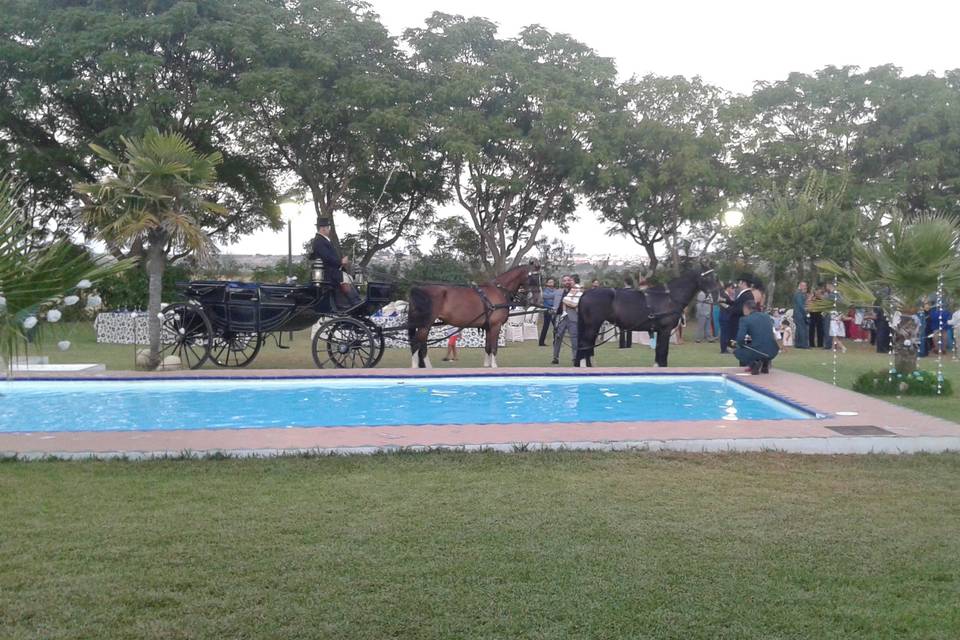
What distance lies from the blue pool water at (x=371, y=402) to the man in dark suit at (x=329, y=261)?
1.73 m

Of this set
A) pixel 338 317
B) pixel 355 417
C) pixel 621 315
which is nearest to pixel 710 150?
pixel 621 315

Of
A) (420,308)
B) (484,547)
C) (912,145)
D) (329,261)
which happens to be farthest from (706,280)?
(912,145)

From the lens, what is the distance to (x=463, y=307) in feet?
50.6

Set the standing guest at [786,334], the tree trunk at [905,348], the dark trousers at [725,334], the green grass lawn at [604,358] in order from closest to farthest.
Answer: the tree trunk at [905,348] → the green grass lawn at [604,358] → the dark trousers at [725,334] → the standing guest at [786,334]

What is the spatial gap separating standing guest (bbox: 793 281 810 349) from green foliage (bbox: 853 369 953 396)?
10243 mm

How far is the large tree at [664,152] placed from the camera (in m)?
29.4

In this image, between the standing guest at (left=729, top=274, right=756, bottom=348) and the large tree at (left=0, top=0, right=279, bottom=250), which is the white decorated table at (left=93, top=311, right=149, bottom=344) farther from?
the standing guest at (left=729, top=274, right=756, bottom=348)

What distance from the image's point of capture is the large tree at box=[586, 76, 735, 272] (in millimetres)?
29406

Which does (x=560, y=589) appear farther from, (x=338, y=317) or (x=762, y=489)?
(x=338, y=317)

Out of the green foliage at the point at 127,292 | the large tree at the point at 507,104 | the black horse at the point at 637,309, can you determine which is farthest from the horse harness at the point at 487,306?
the green foliage at the point at 127,292

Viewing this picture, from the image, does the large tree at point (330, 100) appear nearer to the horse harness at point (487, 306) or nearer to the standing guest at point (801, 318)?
the horse harness at point (487, 306)

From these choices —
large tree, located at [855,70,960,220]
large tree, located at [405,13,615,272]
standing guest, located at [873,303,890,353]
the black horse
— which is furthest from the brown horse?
large tree, located at [855,70,960,220]

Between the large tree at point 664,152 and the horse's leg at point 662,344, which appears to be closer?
the horse's leg at point 662,344

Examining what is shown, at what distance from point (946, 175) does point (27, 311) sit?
31509 mm
